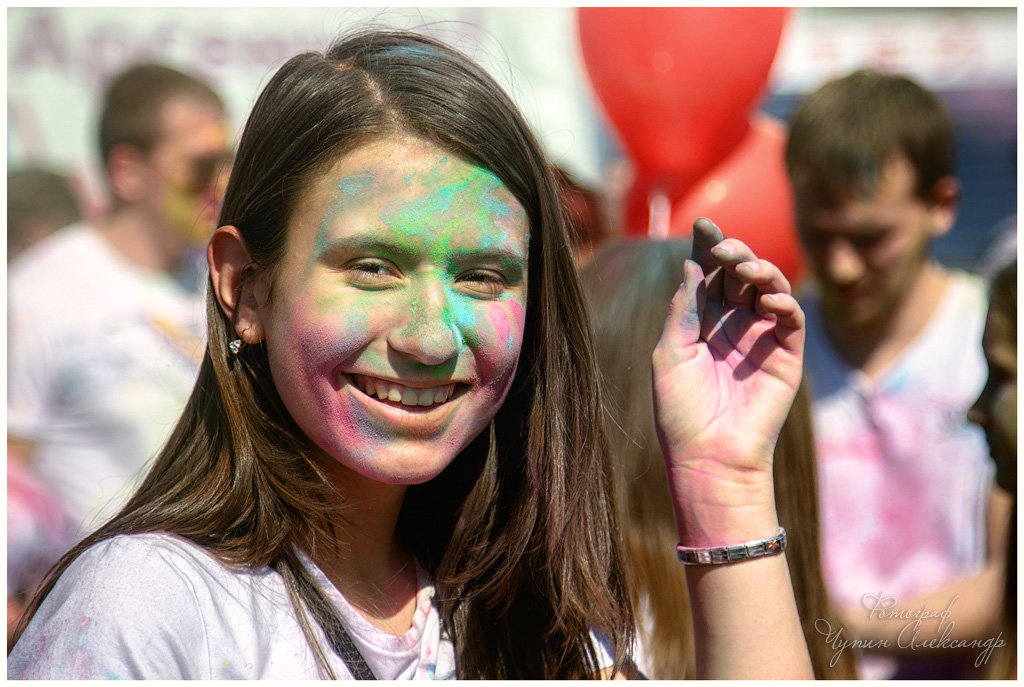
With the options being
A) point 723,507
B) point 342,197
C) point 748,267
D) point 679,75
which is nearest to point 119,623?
point 342,197

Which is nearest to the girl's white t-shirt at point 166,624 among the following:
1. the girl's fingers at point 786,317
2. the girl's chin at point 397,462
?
the girl's chin at point 397,462

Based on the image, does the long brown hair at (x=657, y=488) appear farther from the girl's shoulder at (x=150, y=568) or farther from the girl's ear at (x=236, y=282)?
the girl's shoulder at (x=150, y=568)

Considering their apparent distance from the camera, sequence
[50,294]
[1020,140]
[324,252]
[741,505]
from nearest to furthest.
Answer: [324,252] → [741,505] → [1020,140] → [50,294]

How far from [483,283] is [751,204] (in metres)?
2.51

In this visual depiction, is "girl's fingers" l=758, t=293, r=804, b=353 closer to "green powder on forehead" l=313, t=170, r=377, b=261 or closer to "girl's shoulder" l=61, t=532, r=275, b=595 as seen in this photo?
"green powder on forehead" l=313, t=170, r=377, b=261

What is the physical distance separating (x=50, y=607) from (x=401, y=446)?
0.50m

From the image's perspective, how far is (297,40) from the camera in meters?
5.23

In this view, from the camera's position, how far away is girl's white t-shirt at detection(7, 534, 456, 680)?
47.1 inches

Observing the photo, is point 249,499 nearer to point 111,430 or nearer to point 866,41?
point 111,430

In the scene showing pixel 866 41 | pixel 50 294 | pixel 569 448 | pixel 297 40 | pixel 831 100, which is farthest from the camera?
pixel 866 41

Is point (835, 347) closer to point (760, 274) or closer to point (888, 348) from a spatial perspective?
point (888, 348)

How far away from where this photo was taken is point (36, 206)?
165 inches

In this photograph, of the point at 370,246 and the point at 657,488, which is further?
the point at 657,488

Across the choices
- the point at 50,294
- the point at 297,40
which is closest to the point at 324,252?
the point at 50,294
